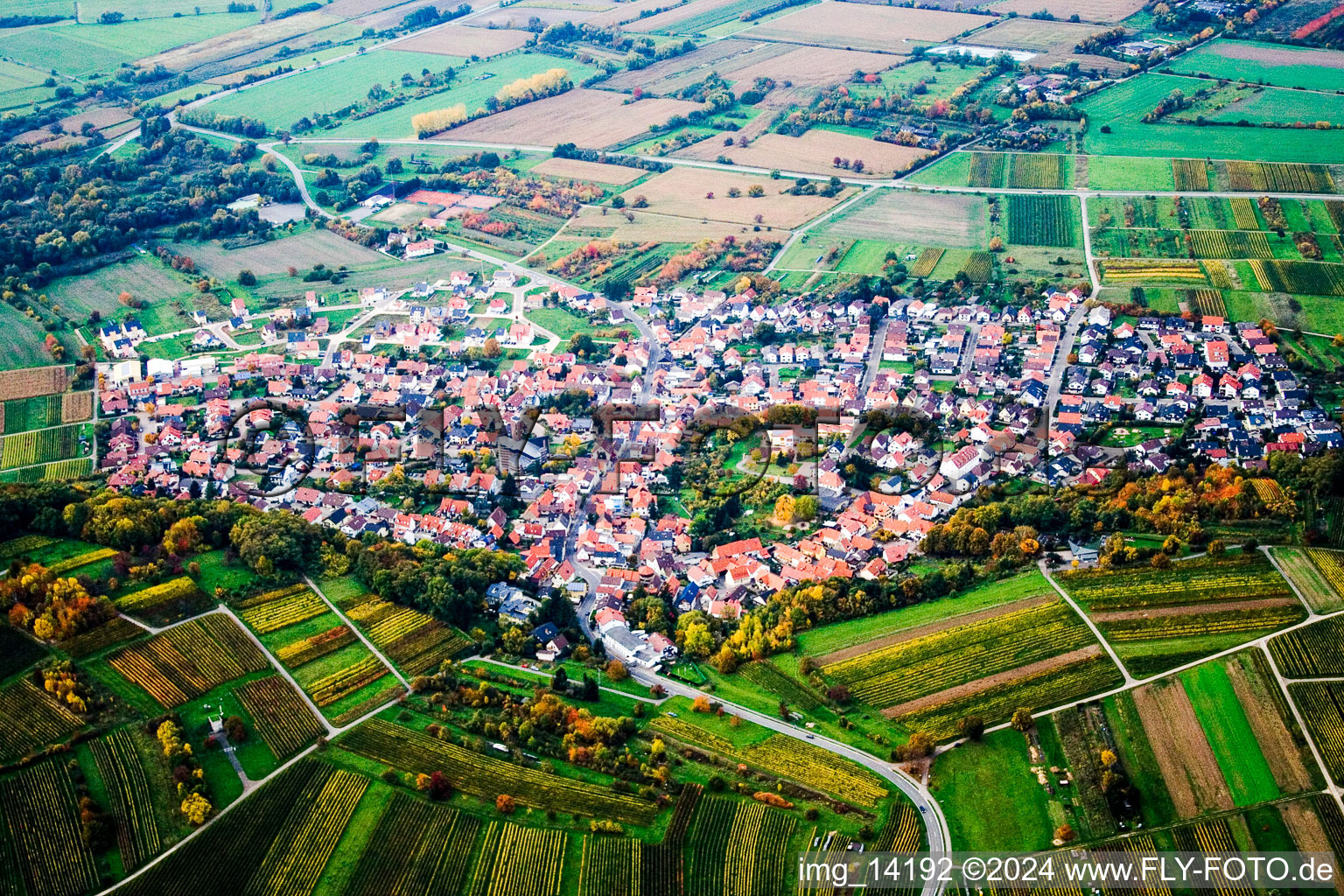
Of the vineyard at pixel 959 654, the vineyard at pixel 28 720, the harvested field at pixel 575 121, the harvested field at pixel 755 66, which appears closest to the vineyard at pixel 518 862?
the vineyard at pixel 959 654

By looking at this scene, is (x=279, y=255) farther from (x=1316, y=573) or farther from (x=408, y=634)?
(x=1316, y=573)

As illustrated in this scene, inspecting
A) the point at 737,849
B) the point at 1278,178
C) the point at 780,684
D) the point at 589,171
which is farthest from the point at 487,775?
the point at 1278,178

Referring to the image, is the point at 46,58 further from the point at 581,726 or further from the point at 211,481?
the point at 581,726

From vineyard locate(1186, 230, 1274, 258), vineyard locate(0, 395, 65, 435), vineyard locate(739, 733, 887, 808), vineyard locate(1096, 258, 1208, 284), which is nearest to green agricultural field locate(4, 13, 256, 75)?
vineyard locate(0, 395, 65, 435)

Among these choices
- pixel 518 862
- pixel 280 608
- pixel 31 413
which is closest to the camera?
pixel 518 862

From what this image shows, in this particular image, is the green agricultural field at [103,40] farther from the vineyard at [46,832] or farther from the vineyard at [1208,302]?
the vineyard at [1208,302]

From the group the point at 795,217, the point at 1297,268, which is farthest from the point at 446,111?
the point at 1297,268

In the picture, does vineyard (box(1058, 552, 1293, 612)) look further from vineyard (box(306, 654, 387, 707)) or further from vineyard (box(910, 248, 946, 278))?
vineyard (box(910, 248, 946, 278))
